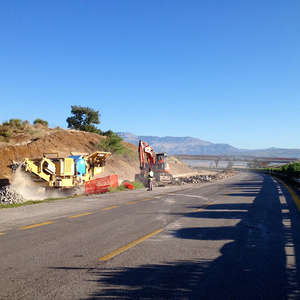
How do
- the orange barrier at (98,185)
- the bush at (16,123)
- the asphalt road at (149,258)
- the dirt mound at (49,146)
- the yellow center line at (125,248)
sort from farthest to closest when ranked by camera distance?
the bush at (16,123) < the dirt mound at (49,146) < the orange barrier at (98,185) < the yellow center line at (125,248) < the asphalt road at (149,258)

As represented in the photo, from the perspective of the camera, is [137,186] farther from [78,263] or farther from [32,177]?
[78,263]

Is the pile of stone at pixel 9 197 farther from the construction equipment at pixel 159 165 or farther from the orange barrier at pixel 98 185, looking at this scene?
the construction equipment at pixel 159 165

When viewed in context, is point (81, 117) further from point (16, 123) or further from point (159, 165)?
point (159, 165)

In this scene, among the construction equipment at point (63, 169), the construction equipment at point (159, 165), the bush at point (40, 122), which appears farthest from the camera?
the bush at point (40, 122)

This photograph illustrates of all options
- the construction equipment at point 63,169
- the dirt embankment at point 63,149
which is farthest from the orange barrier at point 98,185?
the dirt embankment at point 63,149

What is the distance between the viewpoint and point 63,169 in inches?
925

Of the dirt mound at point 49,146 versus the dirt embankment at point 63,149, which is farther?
the dirt embankment at point 63,149

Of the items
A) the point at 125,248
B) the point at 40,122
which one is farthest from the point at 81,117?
the point at 125,248

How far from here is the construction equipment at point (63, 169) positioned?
877 inches

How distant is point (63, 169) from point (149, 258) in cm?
1761

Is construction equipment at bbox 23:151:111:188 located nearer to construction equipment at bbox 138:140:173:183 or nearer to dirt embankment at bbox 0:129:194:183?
construction equipment at bbox 138:140:173:183

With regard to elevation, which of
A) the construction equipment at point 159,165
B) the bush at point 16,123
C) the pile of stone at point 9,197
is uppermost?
the bush at point 16,123

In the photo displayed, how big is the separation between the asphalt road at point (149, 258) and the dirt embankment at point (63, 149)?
34.8m

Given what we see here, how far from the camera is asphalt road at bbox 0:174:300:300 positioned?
16.9 ft
